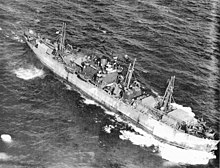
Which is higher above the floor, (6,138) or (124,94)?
(124,94)

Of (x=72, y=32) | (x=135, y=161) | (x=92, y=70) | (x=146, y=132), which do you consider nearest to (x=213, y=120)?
(x=146, y=132)

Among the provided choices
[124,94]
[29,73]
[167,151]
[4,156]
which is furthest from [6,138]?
[167,151]

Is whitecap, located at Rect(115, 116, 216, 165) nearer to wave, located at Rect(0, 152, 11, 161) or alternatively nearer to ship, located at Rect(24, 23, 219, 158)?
ship, located at Rect(24, 23, 219, 158)

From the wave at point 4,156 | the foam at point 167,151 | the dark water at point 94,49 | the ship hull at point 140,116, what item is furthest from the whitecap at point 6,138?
the ship hull at point 140,116

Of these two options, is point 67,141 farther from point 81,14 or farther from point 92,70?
point 81,14

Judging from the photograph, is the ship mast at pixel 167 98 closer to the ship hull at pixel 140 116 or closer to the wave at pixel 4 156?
the ship hull at pixel 140 116

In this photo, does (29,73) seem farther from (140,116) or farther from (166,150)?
(166,150)

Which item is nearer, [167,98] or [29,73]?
[167,98]
